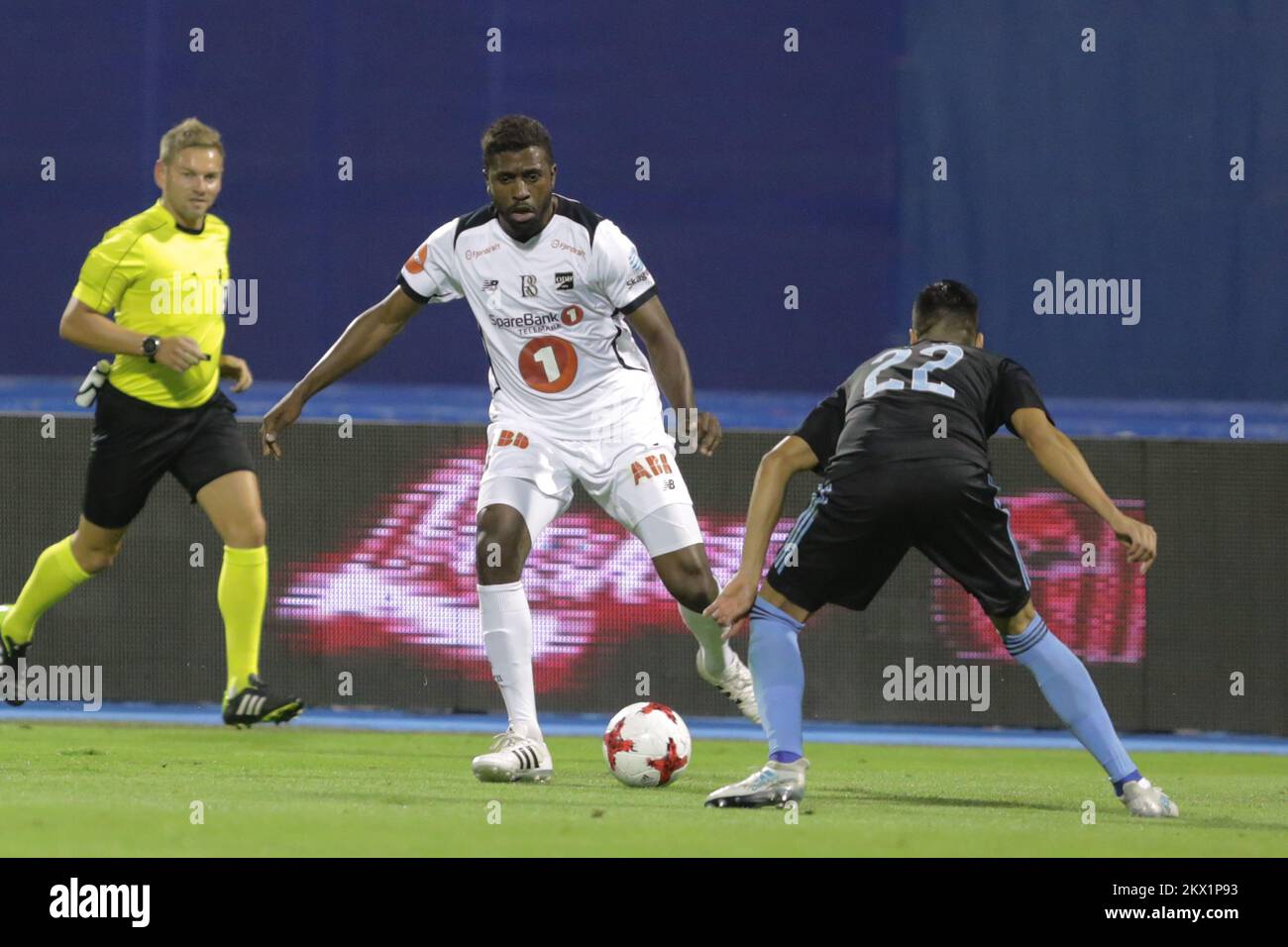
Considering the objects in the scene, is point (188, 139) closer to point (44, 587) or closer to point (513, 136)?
point (513, 136)

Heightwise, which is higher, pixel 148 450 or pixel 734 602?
pixel 148 450

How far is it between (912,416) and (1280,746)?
4057 mm

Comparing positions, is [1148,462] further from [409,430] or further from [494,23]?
[494,23]

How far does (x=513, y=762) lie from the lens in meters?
6.33

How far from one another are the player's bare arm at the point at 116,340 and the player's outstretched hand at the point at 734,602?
2.89 m

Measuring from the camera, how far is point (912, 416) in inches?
224

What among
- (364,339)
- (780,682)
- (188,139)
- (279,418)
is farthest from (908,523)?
(188,139)

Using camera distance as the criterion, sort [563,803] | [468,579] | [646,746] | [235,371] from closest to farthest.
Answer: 1. [563,803]
2. [646,746]
3. [235,371]
4. [468,579]

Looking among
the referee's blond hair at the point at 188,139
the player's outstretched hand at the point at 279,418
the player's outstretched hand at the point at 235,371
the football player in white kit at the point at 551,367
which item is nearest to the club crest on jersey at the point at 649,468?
the football player in white kit at the point at 551,367

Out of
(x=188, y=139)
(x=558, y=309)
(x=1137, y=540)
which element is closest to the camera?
(x=1137, y=540)

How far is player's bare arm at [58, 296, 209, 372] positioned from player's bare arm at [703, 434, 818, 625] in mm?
2639

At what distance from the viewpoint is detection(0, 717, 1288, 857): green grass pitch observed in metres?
4.82

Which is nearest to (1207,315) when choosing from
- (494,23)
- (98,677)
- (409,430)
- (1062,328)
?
(1062,328)

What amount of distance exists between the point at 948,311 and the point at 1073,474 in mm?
711
